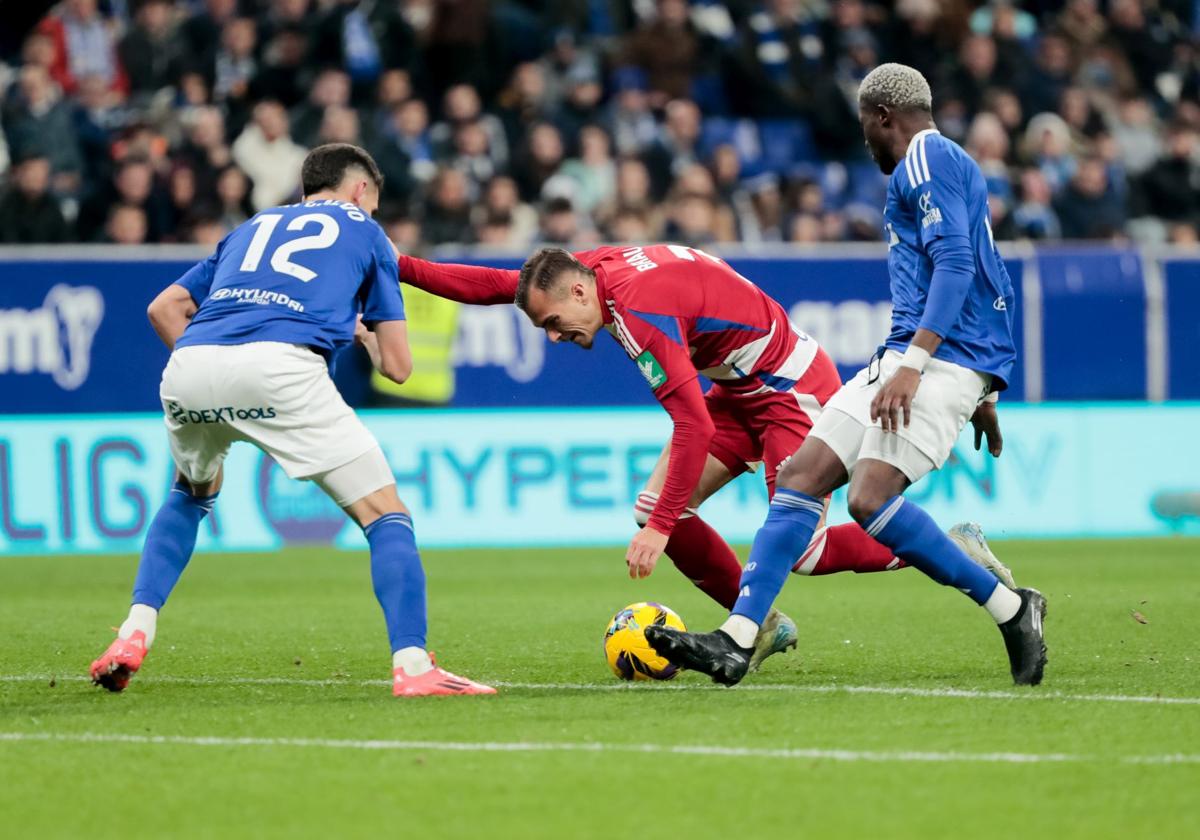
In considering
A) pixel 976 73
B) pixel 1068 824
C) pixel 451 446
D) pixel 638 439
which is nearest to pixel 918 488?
pixel 638 439

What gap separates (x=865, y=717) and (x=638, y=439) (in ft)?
26.2

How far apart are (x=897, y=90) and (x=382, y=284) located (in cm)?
183

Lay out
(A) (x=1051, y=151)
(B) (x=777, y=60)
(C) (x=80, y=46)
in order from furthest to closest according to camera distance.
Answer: (B) (x=777, y=60)
(A) (x=1051, y=151)
(C) (x=80, y=46)

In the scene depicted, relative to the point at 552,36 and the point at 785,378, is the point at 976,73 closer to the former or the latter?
the point at 552,36

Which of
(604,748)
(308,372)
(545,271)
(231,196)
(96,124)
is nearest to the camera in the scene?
(604,748)

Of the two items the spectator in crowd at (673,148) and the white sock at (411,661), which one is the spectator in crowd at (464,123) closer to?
the spectator in crowd at (673,148)

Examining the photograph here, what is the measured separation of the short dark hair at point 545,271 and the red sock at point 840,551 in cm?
149

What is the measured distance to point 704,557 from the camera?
297 inches

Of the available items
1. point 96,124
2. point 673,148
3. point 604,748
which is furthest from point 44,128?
point 604,748

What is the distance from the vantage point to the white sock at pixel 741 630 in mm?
6527

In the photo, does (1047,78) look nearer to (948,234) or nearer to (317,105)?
(317,105)

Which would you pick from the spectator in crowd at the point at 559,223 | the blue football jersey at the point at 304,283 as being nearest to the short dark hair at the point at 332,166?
the blue football jersey at the point at 304,283

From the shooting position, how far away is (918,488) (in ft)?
44.9

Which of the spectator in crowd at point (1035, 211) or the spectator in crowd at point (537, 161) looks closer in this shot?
the spectator in crowd at point (537, 161)
